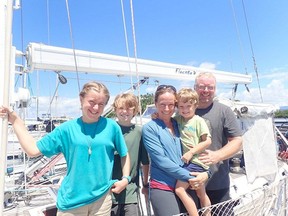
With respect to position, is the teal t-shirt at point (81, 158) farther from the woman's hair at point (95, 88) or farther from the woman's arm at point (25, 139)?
the woman's hair at point (95, 88)

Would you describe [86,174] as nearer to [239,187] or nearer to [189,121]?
[189,121]

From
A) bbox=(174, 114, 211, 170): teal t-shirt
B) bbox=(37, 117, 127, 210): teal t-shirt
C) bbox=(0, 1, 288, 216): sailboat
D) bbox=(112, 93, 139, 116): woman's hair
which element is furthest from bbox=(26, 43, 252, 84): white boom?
bbox=(37, 117, 127, 210): teal t-shirt

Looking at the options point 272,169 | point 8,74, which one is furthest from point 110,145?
point 272,169

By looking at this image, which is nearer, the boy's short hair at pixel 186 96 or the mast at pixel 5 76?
the mast at pixel 5 76

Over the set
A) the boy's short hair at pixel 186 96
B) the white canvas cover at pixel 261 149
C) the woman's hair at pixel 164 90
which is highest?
the woman's hair at pixel 164 90

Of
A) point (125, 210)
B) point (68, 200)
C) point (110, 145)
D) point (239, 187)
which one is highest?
point (110, 145)

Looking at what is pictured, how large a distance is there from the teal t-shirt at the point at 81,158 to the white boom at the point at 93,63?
1708 mm

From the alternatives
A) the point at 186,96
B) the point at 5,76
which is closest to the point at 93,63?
the point at 186,96

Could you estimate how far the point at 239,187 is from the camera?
475cm

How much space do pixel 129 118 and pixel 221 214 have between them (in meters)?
1.34

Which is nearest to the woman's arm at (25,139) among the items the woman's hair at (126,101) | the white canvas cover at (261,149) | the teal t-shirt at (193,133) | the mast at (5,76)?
the mast at (5,76)

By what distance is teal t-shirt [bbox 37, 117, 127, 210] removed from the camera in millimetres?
1962

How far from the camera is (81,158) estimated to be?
1961 millimetres

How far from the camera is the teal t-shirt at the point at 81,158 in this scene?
6.44 ft
